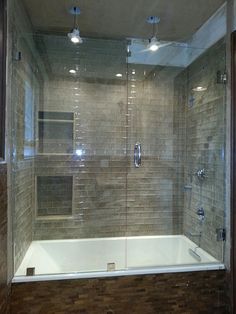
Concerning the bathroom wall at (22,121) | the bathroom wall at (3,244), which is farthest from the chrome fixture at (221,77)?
the bathroom wall at (3,244)

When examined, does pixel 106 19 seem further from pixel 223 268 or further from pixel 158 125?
pixel 223 268

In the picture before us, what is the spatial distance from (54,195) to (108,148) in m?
0.81

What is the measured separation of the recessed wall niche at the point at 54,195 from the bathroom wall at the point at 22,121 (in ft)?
0.42

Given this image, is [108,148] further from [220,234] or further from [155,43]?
[220,234]

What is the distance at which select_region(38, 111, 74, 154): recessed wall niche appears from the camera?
301 centimetres

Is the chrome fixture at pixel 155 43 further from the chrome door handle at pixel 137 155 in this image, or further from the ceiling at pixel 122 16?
the chrome door handle at pixel 137 155

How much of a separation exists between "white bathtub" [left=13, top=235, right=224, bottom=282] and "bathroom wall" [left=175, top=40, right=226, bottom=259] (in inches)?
8.2

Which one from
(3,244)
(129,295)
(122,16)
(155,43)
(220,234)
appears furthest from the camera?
(155,43)

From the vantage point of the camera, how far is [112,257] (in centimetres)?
284

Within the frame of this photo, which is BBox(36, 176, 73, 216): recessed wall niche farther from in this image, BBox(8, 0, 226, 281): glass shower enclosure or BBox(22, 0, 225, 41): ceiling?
BBox(22, 0, 225, 41): ceiling

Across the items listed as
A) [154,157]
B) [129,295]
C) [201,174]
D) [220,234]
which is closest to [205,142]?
[201,174]

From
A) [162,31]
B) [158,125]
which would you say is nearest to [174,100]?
[158,125]

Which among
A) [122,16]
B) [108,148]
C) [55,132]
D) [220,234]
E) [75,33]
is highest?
[122,16]

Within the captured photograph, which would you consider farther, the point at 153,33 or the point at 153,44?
the point at 153,44
